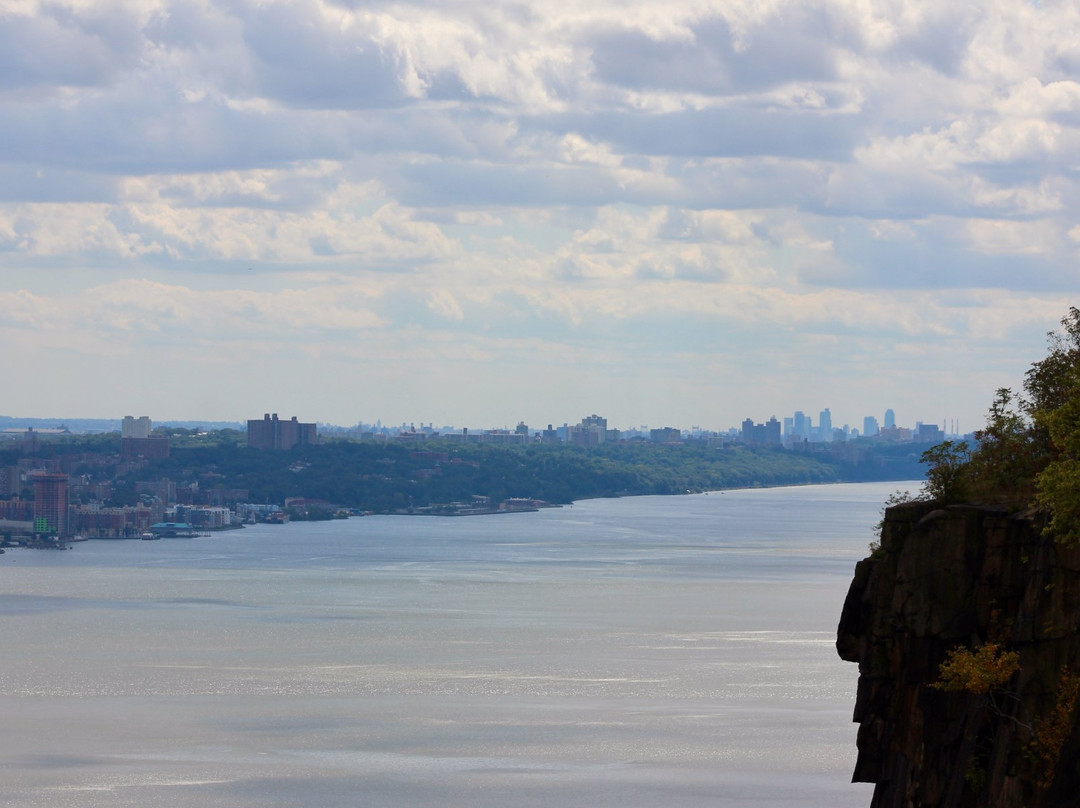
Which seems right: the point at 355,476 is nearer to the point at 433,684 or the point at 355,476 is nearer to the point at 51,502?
the point at 51,502

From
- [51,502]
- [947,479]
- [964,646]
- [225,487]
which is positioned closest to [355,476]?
[225,487]

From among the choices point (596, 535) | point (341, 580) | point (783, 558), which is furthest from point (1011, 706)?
point (596, 535)

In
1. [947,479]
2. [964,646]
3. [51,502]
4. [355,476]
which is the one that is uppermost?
[355,476]

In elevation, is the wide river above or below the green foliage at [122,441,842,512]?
below

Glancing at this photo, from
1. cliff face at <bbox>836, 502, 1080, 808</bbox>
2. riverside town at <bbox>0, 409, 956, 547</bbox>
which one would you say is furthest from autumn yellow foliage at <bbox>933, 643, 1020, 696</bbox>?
riverside town at <bbox>0, 409, 956, 547</bbox>

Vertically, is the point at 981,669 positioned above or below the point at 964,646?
below

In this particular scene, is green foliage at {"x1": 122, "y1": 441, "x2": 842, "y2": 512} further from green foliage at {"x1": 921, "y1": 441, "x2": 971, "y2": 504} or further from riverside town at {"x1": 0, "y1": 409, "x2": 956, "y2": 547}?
green foliage at {"x1": 921, "y1": 441, "x2": 971, "y2": 504}

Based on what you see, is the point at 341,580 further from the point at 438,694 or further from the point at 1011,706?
the point at 1011,706
